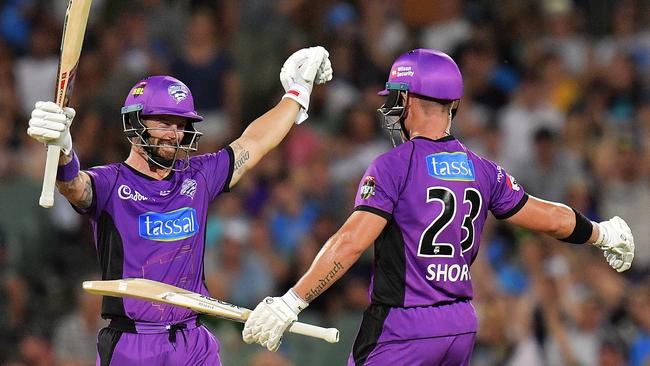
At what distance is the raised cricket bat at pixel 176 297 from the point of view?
5.90 meters

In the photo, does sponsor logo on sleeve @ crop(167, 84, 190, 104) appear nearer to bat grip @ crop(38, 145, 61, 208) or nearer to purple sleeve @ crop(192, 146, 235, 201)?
purple sleeve @ crop(192, 146, 235, 201)

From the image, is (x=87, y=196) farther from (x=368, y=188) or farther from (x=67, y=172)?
(x=368, y=188)

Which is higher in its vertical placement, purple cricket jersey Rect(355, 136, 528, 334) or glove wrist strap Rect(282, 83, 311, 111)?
glove wrist strap Rect(282, 83, 311, 111)

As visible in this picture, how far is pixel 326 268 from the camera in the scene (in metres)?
6.01

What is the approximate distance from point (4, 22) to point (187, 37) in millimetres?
2265

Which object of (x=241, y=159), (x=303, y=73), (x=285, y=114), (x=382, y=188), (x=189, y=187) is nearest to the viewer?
(x=382, y=188)

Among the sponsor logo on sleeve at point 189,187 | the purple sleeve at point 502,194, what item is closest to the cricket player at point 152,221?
the sponsor logo on sleeve at point 189,187

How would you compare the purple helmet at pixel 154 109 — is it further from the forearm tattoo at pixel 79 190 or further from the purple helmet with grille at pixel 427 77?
the purple helmet with grille at pixel 427 77

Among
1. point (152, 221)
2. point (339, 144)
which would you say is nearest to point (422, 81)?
point (152, 221)

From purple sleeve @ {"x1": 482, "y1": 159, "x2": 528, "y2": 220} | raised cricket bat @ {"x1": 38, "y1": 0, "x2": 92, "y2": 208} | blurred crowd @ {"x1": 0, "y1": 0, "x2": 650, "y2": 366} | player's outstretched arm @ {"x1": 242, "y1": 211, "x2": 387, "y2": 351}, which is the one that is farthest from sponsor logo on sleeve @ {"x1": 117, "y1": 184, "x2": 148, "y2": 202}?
blurred crowd @ {"x1": 0, "y1": 0, "x2": 650, "y2": 366}

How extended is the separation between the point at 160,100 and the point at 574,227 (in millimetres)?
2394

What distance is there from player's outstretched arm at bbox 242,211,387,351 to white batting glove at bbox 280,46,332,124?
1.23 m

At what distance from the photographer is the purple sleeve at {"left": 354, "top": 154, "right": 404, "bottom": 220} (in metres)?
6.02

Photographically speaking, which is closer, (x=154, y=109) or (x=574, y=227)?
(x=154, y=109)
